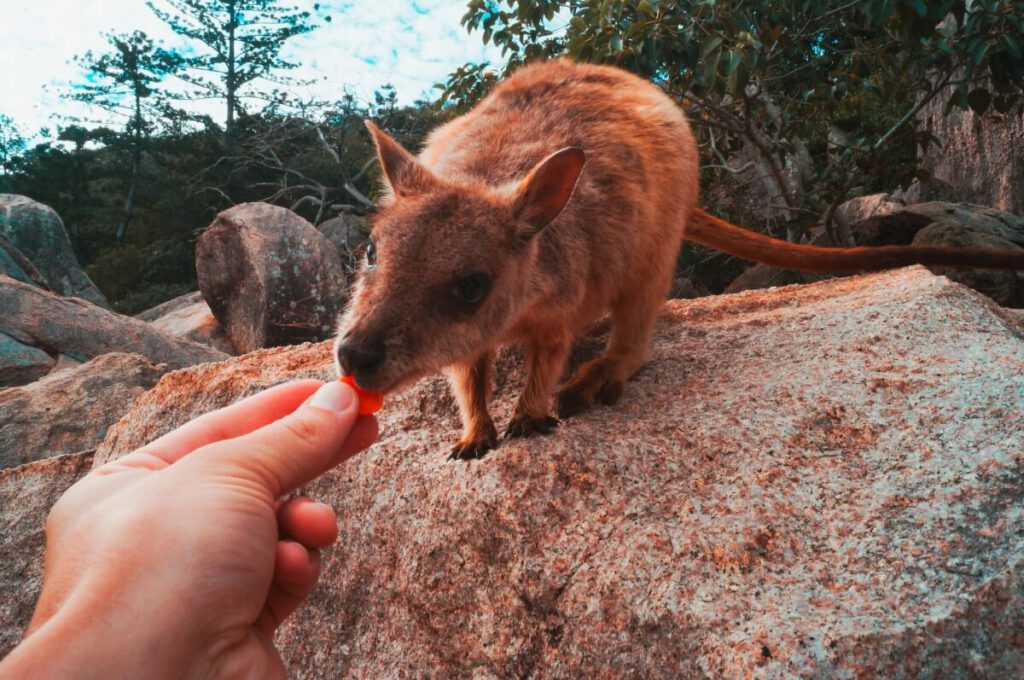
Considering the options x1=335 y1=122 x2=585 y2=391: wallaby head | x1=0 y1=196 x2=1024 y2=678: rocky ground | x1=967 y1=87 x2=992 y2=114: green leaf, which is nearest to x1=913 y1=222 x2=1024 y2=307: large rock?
x1=967 y1=87 x2=992 y2=114: green leaf

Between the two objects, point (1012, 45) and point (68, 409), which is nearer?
point (1012, 45)

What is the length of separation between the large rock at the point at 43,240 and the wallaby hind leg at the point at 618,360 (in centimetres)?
1911

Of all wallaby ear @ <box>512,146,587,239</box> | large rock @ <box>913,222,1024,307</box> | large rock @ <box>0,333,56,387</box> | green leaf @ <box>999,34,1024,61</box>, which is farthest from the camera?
large rock @ <box>0,333,56,387</box>

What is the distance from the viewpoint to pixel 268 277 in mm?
11391

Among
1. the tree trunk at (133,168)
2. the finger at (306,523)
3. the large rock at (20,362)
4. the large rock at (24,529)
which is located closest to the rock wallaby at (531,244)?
the finger at (306,523)

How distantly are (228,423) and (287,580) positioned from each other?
1.77ft

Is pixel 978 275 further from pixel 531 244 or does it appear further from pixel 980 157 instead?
pixel 531 244

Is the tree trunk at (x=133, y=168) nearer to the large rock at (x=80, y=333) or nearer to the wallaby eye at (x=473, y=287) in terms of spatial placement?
the large rock at (x=80, y=333)

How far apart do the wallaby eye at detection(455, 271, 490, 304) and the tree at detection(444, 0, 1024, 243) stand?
3.29 metres

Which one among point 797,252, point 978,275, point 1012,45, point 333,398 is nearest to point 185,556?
point 333,398

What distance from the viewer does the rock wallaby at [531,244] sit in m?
2.67

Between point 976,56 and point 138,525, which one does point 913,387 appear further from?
point 976,56

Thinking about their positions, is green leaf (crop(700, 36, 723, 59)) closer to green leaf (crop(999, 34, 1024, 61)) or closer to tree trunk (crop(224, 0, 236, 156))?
green leaf (crop(999, 34, 1024, 61))

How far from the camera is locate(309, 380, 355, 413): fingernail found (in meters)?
2.12
